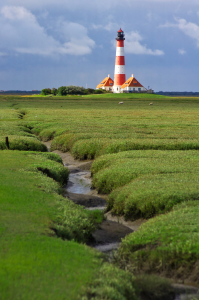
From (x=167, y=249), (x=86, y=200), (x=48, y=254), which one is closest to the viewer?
(x=48, y=254)

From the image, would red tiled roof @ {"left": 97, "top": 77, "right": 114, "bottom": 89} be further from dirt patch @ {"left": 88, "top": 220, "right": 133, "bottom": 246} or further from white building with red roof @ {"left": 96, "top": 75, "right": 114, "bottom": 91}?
dirt patch @ {"left": 88, "top": 220, "right": 133, "bottom": 246}

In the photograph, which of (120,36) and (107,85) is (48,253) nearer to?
(120,36)

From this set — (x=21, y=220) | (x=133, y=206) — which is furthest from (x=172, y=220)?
(x=21, y=220)

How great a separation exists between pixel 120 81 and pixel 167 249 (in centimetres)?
13909

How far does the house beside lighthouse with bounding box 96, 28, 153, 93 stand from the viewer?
132m

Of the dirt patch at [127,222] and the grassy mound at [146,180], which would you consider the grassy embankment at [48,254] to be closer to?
the dirt patch at [127,222]

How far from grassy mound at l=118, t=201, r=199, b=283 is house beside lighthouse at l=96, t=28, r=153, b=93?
5013 inches

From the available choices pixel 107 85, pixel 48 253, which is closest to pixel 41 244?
pixel 48 253

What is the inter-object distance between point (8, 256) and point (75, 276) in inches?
57.4

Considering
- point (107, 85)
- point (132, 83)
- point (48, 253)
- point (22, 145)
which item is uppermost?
point (132, 83)

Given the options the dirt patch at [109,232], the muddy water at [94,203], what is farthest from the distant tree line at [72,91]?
the dirt patch at [109,232]

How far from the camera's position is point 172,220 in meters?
9.89

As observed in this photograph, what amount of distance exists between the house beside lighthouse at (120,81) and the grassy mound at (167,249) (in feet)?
418

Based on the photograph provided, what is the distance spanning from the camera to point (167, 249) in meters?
8.47
